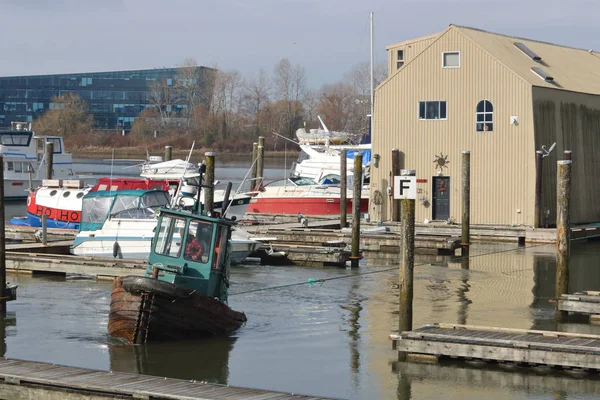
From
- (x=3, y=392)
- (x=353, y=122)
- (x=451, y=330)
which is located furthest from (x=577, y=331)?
(x=353, y=122)

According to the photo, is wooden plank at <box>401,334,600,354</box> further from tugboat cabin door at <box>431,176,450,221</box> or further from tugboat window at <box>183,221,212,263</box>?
tugboat cabin door at <box>431,176,450,221</box>

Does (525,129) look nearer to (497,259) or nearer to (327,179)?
(497,259)

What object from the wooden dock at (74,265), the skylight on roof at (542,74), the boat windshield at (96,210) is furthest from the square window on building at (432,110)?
the wooden dock at (74,265)

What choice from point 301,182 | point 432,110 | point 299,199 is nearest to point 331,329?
point 432,110

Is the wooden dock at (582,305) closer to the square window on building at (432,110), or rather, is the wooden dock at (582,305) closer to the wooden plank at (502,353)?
the wooden plank at (502,353)

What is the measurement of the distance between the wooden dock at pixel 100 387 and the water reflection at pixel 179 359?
9.17 feet

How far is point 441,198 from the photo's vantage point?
4028 centimetres

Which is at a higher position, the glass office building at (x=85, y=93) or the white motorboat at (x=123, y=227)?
the glass office building at (x=85, y=93)

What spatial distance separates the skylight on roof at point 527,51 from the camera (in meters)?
42.7

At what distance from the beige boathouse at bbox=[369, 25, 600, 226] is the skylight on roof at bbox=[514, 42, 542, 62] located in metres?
A: 0.42

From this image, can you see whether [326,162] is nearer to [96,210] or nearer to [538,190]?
[538,190]

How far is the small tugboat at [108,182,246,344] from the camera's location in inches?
759

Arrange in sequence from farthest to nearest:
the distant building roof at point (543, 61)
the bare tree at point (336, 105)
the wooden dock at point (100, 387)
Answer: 1. the bare tree at point (336, 105)
2. the distant building roof at point (543, 61)
3. the wooden dock at point (100, 387)

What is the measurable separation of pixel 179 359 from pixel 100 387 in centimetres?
464
